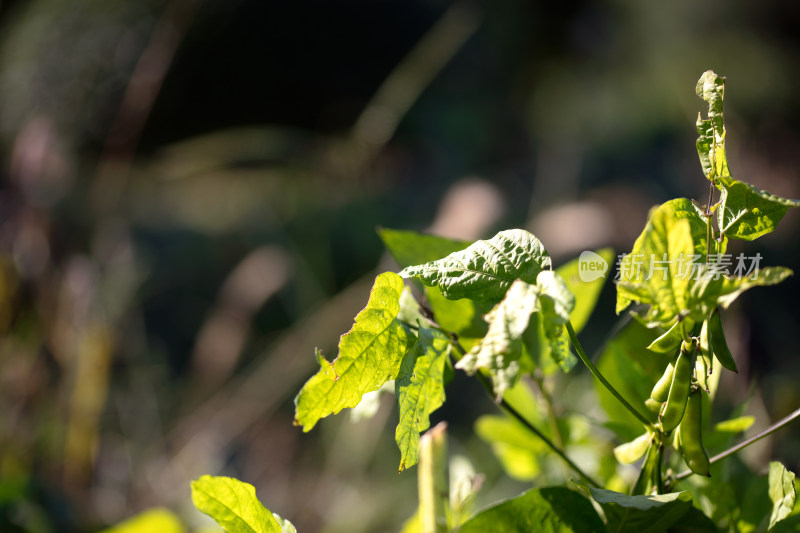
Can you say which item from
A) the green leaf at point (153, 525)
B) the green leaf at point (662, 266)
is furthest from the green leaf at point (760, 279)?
the green leaf at point (153, 525)

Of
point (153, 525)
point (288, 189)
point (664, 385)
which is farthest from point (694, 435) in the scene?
point (288, 189)

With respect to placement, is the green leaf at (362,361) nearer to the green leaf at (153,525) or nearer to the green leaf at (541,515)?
the green leaf at (541,515)

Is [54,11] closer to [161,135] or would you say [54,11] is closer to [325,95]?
[161,135]

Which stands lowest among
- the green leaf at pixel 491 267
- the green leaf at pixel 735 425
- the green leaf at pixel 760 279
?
the green leaf at pixel 735 425

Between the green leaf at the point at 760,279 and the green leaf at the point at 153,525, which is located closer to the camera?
the green leaf at the point at 760,279

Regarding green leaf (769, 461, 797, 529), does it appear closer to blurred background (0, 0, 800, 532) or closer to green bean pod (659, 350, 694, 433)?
green bean pod (659, 350, 694, 433)

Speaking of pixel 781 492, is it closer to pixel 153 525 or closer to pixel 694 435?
pixel 694 435
